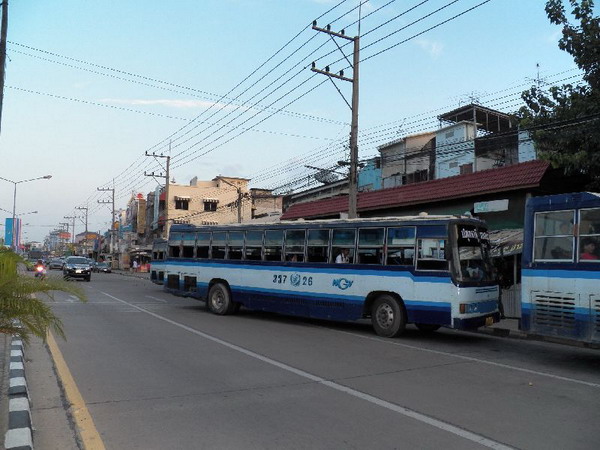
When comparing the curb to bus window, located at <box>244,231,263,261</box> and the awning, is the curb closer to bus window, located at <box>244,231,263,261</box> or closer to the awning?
bus window, located at <box>244,231,263,261</box>

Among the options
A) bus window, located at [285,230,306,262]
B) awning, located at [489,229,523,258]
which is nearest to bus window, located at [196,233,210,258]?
bus window, located at [285,230,306,262]

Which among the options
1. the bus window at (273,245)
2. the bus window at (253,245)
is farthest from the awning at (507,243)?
the bus window at (253,245)

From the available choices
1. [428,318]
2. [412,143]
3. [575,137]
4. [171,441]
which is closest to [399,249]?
[428,318]

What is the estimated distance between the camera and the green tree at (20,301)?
15.8ft

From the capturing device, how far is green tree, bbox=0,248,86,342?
189 inches

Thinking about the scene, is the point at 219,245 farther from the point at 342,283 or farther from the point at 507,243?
the point at 507,243

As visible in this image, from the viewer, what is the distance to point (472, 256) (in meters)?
11.3

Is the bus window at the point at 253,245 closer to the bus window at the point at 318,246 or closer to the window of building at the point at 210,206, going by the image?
the bus window at the point at 318,246

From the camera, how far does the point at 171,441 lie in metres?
4.83

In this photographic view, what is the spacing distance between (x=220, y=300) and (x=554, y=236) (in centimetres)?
1013

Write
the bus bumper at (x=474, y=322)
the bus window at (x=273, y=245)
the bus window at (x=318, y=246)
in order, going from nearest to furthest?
the bus bumper at (x=474, y=322) < the bus window at (x=318, y=246) < the bus window at (x=273, y=245)

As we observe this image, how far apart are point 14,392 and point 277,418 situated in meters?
3.11

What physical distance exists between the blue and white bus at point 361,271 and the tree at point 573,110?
145 inches

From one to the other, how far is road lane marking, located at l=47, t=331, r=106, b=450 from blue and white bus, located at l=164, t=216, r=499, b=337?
6679 millimetres
